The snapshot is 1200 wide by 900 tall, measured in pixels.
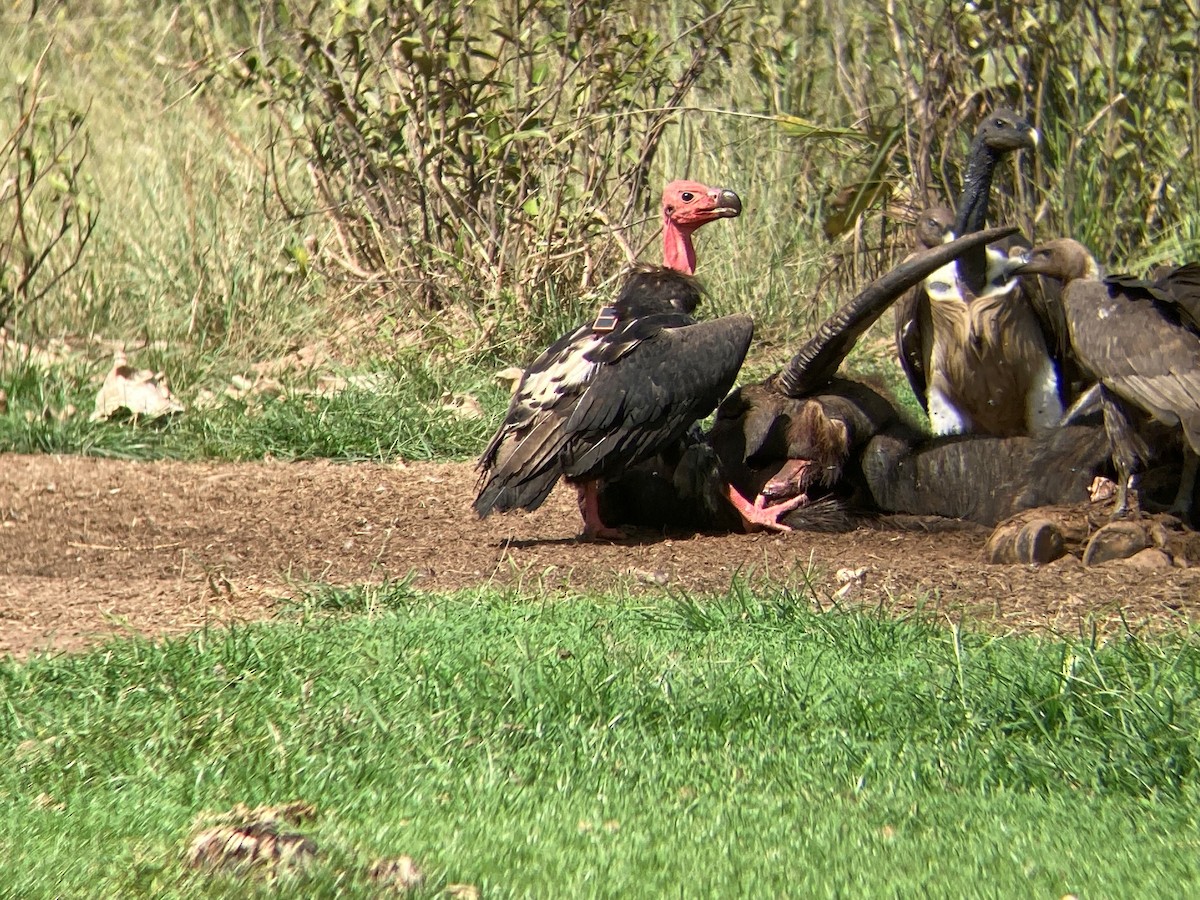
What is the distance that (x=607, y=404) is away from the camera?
609 centimetres

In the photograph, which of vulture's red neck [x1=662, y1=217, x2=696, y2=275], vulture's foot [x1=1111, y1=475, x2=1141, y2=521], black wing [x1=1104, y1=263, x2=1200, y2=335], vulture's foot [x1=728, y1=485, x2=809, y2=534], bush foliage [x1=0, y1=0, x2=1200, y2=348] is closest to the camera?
vulture's foot [x1=1111, y1=475, x2=1141, y2=521]

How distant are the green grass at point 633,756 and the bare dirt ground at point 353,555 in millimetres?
531

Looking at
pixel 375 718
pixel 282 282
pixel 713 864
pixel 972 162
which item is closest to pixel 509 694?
pixel 375 718

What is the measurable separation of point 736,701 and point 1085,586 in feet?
5.17

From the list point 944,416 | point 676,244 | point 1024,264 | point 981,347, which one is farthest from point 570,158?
point 1024,264

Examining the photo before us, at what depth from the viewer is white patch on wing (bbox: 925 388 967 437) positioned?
25.1 ft

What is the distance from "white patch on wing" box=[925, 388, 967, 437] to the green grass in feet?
11.0

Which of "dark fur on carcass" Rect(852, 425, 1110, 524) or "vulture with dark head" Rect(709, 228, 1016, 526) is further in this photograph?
"vulture with dark head" Rect(709, 228, 1016, 526)

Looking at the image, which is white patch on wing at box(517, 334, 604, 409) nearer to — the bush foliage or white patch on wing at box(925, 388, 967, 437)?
white patch on wing at box(925, 388, 967, 437)

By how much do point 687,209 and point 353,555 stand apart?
2.33 m

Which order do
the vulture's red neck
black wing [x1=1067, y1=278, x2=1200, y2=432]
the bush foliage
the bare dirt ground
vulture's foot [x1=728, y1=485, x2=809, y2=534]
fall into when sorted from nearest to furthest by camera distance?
1. the bare dirt ground
2. black wing [x1=1067, y1=278, x2=1200, y2=432]
3. vulture's foot [x1=728, y1=485, x2=809, y2=534]
4. the vulture's red neck
5. the bush foliage

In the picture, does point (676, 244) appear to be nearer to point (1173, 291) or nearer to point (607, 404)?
point (607, 404)

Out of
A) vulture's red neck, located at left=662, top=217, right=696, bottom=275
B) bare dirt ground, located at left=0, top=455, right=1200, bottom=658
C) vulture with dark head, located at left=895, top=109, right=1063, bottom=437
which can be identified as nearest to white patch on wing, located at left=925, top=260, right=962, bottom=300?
vulture with dark head, located at left=895, top=109, right=1063, bottom=437

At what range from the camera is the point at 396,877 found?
286 cm
